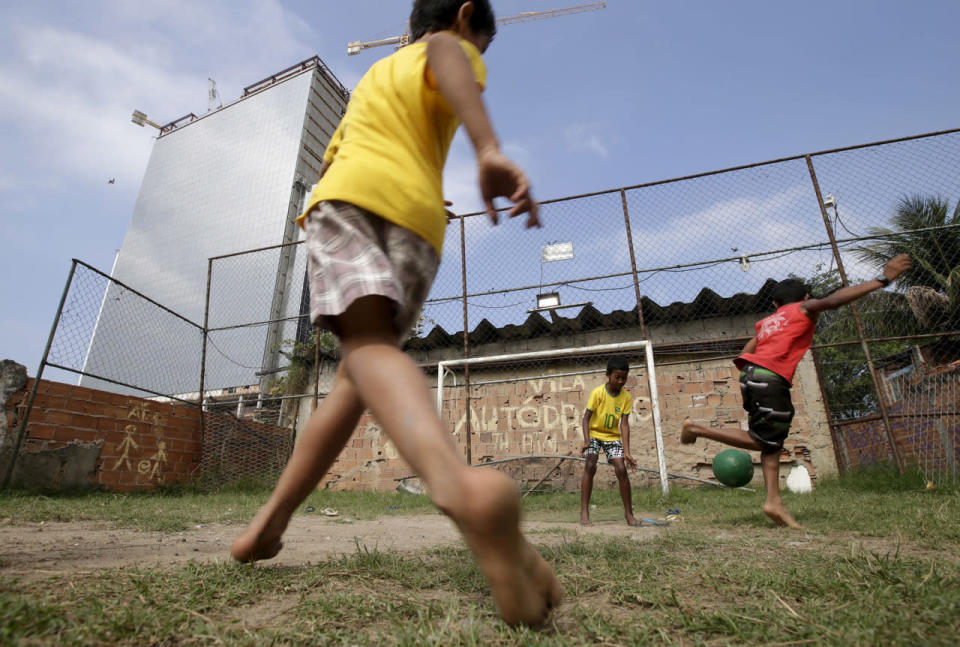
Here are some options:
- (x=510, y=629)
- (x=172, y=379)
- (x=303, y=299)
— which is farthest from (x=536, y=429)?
(x=303, y=299)

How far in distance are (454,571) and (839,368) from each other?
9.08 metres

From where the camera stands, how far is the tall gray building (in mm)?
11836

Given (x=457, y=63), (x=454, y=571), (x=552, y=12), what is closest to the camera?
(x=457, y=63)

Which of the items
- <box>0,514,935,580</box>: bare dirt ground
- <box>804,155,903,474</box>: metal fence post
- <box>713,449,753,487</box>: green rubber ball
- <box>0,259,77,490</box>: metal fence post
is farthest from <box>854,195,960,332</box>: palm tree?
<box>0,259,77,490</box>: metal fence post

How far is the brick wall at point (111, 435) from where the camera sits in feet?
17.6

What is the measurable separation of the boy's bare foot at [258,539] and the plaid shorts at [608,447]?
3179 mm

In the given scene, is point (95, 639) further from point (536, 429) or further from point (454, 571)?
point (536, 429)

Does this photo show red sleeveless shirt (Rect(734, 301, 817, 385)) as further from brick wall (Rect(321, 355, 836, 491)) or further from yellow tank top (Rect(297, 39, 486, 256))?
brick wall (Rect(321, 355, 836, 491))

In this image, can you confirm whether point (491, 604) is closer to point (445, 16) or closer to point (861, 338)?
point (445, 16)

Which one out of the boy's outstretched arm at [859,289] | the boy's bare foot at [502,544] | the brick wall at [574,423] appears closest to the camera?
the boy's bare foot at [502,544]

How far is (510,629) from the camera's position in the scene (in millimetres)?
939

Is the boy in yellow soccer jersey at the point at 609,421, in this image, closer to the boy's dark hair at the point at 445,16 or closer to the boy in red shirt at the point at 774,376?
the boy in red shirt at the point at 774,376

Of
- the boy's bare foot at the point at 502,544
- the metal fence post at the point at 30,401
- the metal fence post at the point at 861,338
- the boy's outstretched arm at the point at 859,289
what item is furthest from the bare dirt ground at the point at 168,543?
the metal fence post at the point at 861,338

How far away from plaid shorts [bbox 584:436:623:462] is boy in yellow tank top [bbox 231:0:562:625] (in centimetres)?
324
